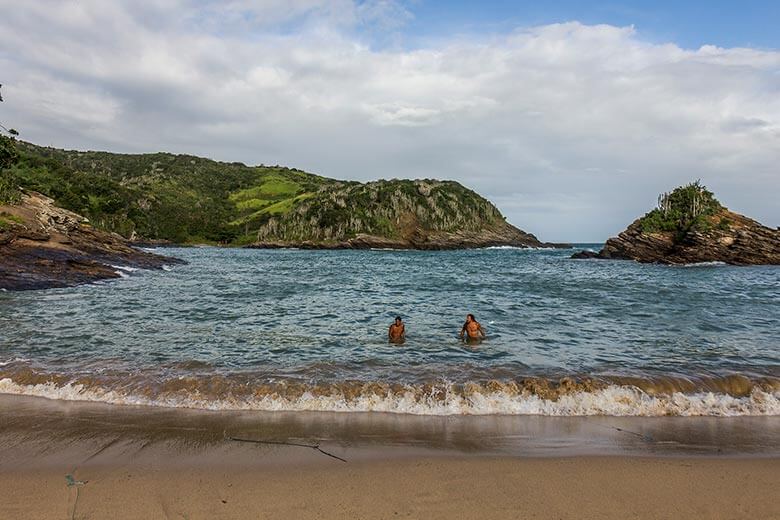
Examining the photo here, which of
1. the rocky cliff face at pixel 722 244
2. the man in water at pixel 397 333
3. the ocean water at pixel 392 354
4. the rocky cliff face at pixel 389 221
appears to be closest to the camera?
the ocean water at pixel 392 354

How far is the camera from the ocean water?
9422 mm

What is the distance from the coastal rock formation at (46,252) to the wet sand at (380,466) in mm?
24846

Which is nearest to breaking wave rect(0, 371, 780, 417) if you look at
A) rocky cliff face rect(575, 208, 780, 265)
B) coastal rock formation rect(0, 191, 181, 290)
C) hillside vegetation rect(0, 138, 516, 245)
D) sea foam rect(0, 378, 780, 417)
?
sea foam rect(0, 378, 780, 417)

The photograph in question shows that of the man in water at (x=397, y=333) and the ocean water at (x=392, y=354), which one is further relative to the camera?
the man in water at (x=397, y=333)

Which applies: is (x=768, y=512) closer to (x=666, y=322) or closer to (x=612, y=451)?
(x=612, y=451)

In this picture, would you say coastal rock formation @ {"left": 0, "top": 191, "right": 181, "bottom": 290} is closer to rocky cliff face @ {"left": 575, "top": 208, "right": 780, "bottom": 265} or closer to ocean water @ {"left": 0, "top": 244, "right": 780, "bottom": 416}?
ocean water @ {"left": 0, "top": 244, "right": 780, "bottom": 416}

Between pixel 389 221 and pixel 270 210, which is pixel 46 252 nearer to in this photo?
pixel 389 221

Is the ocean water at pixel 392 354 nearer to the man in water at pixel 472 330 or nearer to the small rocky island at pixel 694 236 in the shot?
the man in water at pixel 472 330

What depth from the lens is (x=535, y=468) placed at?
6234mm

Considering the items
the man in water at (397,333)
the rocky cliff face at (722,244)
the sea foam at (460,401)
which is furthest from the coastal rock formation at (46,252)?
the rocky cliff face at (722,244)

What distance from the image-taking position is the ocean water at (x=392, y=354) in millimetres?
9422

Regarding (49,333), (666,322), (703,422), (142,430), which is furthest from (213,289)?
(703,422)

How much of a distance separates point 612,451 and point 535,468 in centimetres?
159

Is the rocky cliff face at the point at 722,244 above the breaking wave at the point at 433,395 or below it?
above
